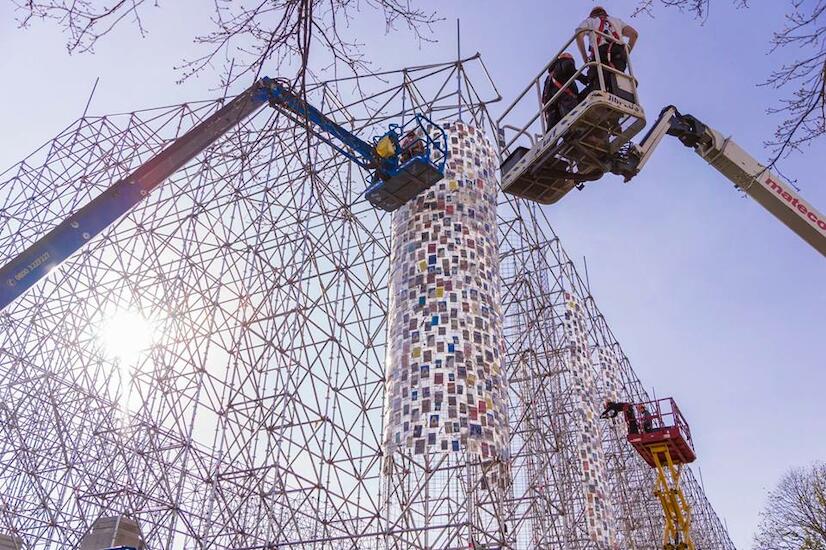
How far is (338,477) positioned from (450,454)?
1.95 m

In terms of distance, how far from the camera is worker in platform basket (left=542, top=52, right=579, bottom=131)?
709 cm

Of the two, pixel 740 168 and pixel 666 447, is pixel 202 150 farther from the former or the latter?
pixel 666 447

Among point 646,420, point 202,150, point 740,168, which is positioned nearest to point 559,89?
point 740,168

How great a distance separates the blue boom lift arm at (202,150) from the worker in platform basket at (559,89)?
243 centimetres

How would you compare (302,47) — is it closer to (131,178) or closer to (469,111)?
(131,178)

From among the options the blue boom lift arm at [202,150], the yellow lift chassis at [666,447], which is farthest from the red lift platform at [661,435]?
the blue boom lift arm at [202,150]

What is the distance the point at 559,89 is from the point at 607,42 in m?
0.60

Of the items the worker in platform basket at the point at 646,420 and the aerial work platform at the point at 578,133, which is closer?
the aerial work platform at the point at 578,133

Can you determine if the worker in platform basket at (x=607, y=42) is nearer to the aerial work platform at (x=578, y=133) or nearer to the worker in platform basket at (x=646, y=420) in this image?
the aerial work platform at (x=578, y=133)

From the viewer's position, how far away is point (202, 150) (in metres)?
12.2

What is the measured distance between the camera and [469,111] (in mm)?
16250

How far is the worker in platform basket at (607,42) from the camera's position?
693 cm

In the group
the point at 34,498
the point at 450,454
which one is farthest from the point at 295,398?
the point at 34,498

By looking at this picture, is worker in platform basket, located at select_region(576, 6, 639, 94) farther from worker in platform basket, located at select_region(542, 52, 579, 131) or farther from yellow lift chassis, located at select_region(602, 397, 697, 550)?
yellow lift chassis, located at select_region(602, 397, 697, 550)
